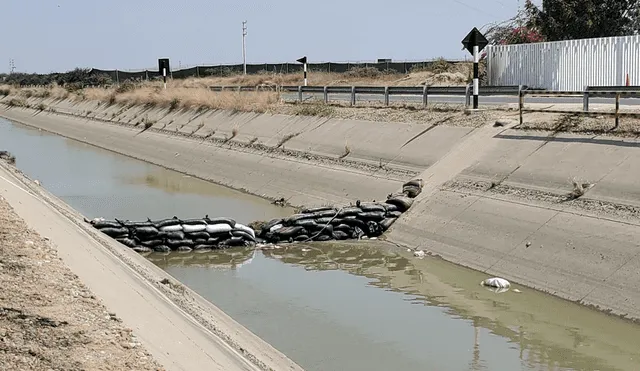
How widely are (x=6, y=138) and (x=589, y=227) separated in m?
49.6

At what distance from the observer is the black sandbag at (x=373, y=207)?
1858 centimetres

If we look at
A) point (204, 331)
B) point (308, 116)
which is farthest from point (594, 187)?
point (308, 116)

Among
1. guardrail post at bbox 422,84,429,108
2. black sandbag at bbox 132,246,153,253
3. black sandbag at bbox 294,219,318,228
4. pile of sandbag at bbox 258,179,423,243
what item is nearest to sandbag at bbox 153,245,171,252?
black sandbag at bbox 132,246,153,253

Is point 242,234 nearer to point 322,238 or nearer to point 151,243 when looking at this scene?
point 322,238

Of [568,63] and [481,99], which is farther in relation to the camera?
[568,63]

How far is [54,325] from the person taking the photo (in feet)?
24.4

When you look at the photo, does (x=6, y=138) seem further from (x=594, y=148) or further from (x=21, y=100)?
(x=594, y=148)

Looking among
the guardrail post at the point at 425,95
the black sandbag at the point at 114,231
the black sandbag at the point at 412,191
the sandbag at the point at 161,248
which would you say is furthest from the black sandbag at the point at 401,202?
the guardrail post at the point at 425,95

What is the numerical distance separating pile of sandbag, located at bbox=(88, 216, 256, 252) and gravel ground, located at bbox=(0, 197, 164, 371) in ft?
24.1

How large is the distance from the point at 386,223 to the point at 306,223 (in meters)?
1.77

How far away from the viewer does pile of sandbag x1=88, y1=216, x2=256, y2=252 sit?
17406mm

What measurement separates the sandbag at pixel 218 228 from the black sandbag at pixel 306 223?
1.44 m

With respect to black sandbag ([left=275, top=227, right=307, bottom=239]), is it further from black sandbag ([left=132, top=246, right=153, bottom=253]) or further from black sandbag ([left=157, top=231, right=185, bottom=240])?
black sandbag ([left=132, top=246, right=153, bottom=253])

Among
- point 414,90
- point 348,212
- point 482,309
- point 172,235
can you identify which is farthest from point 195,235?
point 414,90
